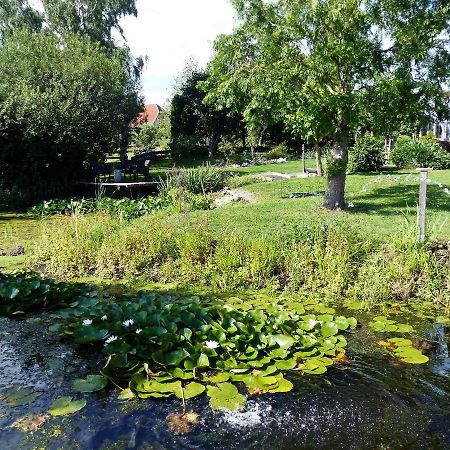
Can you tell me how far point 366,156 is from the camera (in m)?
18.8

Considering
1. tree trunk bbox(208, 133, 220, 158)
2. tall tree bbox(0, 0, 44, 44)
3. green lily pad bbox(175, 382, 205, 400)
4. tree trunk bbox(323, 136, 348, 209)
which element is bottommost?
green lily pad bbox(175, 382, 205, 400)

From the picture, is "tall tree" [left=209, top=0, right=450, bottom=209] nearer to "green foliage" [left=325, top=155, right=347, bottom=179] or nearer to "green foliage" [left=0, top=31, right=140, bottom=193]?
"green foliage" [left=325, top=155, right=347, bottom=179]

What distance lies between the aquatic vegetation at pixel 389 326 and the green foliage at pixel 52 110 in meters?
12.7

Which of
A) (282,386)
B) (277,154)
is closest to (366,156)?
(277,154)

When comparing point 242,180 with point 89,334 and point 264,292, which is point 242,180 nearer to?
point 264,292

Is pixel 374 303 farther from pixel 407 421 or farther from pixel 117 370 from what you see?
pixel 117 370

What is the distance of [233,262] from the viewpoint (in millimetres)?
6508

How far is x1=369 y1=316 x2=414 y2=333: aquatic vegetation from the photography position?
4.93 meters

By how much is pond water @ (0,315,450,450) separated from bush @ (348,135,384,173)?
50.4 ft

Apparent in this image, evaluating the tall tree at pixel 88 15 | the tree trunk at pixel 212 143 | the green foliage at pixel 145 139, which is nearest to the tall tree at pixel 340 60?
the tall tree at pixel 88 15

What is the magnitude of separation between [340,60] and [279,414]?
734 cm

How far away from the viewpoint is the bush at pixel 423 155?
19.6 meters

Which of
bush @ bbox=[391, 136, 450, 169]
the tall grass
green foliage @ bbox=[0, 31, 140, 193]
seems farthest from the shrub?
the tall grass

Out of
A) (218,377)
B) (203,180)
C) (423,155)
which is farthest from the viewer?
(423,155)
